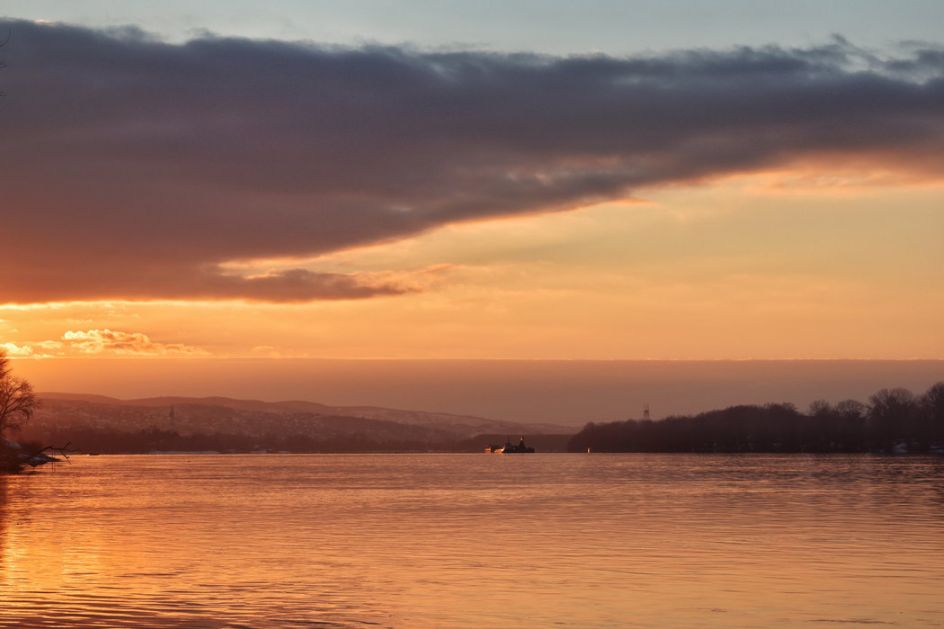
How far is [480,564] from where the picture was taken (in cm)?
4688

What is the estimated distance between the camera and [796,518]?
7156 cm

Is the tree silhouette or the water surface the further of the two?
the tree silhouette

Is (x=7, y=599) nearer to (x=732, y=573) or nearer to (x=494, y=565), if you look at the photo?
(x=494, y=565)

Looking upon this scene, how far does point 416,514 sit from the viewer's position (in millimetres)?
79375

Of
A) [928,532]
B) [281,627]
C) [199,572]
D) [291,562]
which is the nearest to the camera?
[281,627]

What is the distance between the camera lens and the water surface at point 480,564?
34.2 meters

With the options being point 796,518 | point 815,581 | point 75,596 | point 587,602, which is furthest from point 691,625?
point 796,518

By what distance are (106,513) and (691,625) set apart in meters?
58.1

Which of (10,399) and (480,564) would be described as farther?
(10,399)

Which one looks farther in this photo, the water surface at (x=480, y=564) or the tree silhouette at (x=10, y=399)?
the tree silhouette at (x=10, y=399)

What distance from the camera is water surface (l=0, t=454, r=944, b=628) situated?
1346 inches

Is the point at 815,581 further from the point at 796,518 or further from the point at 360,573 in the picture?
the point at 796,518

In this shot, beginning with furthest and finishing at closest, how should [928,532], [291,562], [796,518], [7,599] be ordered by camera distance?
[796,518] < [928,532] < [291,562] < [7,599]

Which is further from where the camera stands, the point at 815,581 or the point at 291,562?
the point at 291,562
